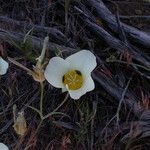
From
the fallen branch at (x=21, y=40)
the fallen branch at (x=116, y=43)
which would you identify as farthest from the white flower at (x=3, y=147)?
the fallen branch at (x=116, y=43)

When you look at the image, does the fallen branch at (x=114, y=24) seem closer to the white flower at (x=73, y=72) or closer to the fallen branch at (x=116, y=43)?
the fallen branch at (x=116, y=43)

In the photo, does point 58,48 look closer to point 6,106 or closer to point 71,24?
point 71,24

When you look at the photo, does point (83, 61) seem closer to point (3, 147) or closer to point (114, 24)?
point (114, 24)

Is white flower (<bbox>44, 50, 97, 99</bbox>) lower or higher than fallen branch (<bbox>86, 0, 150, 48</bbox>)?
lower

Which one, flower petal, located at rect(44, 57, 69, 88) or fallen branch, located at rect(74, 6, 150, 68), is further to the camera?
fallen branch, located at rect(74, 6, 150, 68)

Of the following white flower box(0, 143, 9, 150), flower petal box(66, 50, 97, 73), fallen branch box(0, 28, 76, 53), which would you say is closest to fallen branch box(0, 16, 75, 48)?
fallen branch box(0, 28, 76, 53)

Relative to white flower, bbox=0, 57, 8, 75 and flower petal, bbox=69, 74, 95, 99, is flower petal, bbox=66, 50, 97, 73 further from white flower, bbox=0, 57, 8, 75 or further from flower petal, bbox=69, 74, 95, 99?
white flower, bbox=0, 57, 8, 75

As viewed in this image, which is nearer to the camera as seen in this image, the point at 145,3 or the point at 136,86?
the point at 136,86

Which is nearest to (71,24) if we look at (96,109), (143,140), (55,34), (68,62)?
(55,34)
